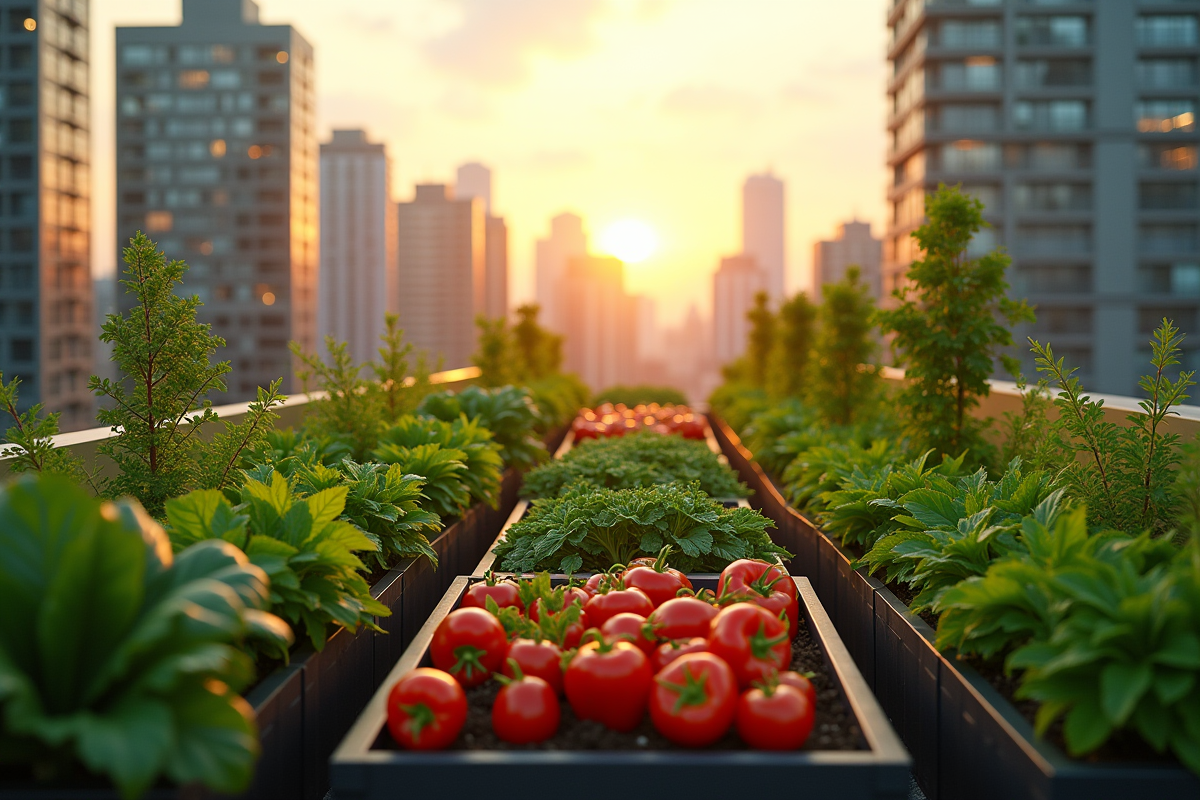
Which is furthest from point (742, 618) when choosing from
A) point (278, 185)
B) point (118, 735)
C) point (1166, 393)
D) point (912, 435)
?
point (278, 185)

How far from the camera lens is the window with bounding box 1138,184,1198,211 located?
53.8m

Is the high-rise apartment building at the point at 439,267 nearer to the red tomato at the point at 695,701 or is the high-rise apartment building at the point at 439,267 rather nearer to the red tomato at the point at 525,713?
the red tomato at the point at 525,713

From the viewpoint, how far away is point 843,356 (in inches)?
405

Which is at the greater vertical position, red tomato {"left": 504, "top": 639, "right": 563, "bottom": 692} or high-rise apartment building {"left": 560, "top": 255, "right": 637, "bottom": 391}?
high-rise apartment building {"left": 560, "top": 255, "right": 637, "bottom": 391}

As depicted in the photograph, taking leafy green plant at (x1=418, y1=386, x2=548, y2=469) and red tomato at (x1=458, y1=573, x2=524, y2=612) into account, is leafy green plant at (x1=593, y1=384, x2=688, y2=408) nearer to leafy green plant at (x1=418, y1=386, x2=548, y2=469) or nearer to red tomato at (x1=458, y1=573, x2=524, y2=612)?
leafy green plant at (x1=418, y1=386, x2=548, y2=469)

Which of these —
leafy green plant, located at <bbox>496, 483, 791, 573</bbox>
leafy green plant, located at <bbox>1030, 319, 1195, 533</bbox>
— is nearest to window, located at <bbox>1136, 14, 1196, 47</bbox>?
leafy green plant, located at <bbox>1030, 319, 1195, 533</bbox>

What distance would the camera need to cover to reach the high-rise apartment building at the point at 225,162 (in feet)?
276

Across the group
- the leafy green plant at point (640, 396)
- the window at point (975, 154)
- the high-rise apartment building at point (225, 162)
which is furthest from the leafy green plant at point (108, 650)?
the high-rise apartment building at point (225, 162)

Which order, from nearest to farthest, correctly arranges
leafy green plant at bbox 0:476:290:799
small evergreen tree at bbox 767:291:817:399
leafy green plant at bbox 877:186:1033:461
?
leafy green plant at bbox 0:476:290:799 → leafy green plant at bbox 877:186:1033:461 → small evergreen tree at bbox 767:291:817:399

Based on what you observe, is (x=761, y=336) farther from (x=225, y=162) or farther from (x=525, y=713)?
(x=225, y=162)

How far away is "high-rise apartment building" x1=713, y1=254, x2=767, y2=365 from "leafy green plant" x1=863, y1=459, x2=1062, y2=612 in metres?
186

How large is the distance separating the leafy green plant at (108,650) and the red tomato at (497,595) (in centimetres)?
134

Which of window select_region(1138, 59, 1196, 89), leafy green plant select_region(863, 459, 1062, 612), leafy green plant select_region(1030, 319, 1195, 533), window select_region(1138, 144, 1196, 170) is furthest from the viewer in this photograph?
window select_region(1138, 144, 1196, 170)

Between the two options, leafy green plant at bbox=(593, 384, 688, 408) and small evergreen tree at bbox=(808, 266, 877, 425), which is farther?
leafy green plant at bbox=(593, 384, 688, 408)
